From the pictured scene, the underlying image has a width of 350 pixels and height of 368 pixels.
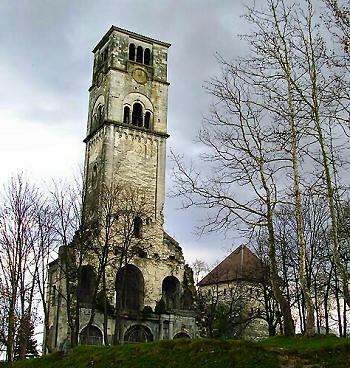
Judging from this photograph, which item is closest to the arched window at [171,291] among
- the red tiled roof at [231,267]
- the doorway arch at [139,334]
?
the doorway arch at [139,334]

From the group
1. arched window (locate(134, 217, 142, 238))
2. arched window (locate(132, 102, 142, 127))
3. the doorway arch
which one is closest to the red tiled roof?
arched window (locate(134, 217, 142, 238))

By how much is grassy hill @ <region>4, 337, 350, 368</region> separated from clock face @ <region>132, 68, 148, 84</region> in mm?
34116

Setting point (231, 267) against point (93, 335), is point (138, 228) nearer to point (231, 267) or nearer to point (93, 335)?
point (93, 335)

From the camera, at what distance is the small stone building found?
48.7 meters

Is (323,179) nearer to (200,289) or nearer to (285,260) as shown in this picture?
(285,260)

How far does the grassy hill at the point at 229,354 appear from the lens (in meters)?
15.8

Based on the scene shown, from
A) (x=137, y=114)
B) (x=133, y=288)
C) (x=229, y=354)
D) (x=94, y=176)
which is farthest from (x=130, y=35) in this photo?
(x=229, y=354)

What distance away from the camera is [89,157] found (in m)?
50.7

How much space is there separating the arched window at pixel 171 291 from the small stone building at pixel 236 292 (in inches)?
137

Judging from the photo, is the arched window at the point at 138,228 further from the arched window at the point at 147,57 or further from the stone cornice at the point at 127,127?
the arched window at the point at 147,57

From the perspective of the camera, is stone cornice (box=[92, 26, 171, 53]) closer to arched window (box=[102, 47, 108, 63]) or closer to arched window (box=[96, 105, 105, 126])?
arched window (box=[102, 47, 108, 63])

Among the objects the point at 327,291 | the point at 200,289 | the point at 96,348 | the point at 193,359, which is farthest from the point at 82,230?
the point at 200,289

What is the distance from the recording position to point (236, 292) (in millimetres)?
49250

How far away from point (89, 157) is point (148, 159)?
5693 millimetres
